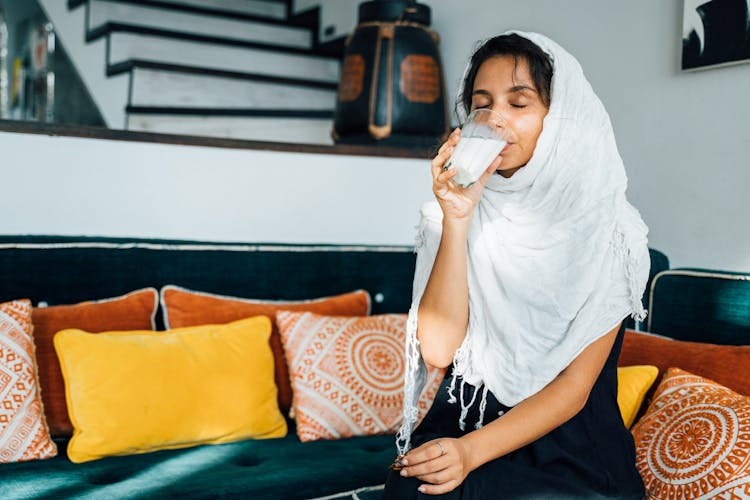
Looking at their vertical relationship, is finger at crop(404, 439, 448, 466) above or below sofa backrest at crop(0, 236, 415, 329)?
below

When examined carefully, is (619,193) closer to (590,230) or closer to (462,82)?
(590,230)

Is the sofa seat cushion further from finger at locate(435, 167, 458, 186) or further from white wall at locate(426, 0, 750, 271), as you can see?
white wall at locate(426, 0, 750, 271)

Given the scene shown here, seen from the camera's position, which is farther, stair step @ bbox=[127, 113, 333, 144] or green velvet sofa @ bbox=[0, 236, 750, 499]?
stair step @ bbox=[127, 113, 333, 144]

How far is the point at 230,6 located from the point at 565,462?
12.6 ft

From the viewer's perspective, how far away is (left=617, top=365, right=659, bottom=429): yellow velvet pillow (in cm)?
175

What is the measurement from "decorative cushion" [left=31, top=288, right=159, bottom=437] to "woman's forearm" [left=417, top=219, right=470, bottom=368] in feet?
2.97

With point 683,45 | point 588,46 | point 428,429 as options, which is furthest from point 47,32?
point 428,429

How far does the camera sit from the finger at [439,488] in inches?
48.7

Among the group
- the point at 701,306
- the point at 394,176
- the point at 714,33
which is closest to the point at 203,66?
the point at 394,176

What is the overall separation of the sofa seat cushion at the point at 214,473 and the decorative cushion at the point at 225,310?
0.22m

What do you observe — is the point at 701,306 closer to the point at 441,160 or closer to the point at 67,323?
the point at 441,160

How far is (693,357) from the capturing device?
1784 mm

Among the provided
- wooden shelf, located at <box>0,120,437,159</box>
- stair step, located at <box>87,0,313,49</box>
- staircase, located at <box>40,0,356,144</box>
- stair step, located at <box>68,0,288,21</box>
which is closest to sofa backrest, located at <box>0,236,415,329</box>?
wooden shelf, located at <box>0,120,437,159</box>

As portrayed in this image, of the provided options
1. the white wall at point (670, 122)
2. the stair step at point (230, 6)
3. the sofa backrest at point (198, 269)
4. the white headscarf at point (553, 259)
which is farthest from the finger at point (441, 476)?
the stair step at point (230, 6)
